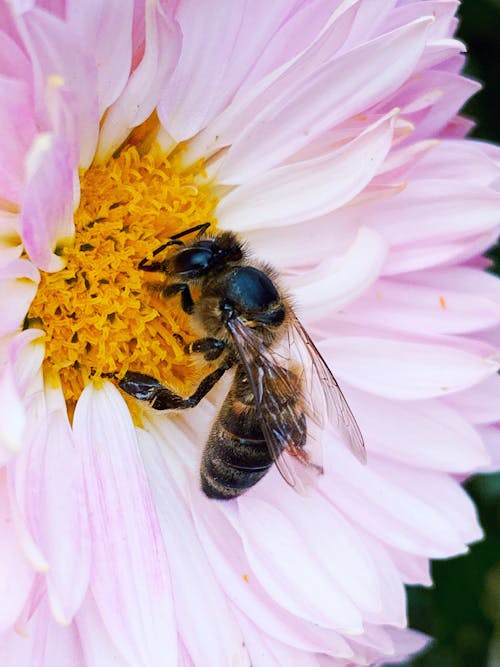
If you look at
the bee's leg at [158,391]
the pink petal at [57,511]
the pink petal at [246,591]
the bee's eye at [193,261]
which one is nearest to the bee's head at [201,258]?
the bee's eye at [193,261]

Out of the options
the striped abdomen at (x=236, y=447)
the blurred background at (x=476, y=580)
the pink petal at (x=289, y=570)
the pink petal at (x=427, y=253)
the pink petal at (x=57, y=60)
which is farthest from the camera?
the blurred background at (x=476, y=580)

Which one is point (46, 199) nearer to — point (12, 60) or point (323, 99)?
point (12, 60)

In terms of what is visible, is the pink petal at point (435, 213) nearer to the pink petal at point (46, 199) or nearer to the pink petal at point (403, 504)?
the pink petal at point (403, 504)

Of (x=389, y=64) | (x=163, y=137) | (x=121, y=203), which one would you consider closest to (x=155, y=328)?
(x=121, y=203)

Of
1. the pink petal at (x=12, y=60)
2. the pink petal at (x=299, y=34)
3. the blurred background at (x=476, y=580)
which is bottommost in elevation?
the blurred background at (x=476, y=580)

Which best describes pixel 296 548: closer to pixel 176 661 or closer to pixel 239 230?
pixel 176 661

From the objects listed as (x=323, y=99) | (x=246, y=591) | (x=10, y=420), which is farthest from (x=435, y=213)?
(x=10, y=420)
